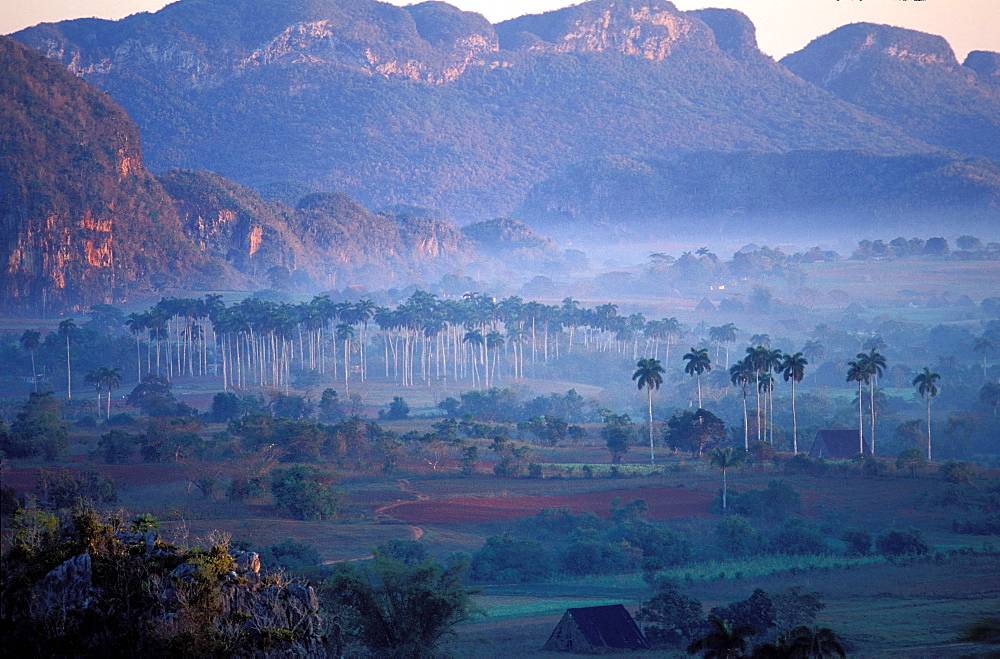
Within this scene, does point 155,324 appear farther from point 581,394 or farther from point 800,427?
point 800,427

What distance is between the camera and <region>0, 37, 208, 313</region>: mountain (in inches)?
6624

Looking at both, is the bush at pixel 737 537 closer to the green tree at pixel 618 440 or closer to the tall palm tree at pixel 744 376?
the green tree at pixel 618 440

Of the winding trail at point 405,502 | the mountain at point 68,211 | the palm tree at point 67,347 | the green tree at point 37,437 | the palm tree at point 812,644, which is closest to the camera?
the palm tree at point 812,644

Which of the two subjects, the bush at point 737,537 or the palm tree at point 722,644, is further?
the bush at point 737,537

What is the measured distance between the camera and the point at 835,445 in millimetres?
79000

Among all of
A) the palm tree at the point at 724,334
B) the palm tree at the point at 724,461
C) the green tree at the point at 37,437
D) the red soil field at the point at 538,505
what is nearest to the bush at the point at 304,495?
the red soil field at the point at 538,505

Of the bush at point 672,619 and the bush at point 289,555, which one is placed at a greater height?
the bush at point 289,555

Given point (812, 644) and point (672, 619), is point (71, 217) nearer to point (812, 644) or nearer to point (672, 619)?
point (672, 619)

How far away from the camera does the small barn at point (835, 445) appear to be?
78188 millimetres

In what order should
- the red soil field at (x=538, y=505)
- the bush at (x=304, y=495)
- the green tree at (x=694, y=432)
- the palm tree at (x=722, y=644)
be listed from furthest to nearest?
1. the green tree at (x=694, y=432)
2. the red soil field at (x=538, y=505)
3. the bush at (x=304, y=495)
4. the palm tree at (x=722, y=644)

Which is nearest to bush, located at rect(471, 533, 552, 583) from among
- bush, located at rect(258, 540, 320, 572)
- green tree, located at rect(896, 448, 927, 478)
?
bush, located at rect(258, 540, 320, 572)

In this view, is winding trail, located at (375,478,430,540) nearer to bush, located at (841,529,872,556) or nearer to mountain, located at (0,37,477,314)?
bush, located at (841,529,872,556)

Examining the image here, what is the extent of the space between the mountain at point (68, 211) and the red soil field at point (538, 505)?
125m

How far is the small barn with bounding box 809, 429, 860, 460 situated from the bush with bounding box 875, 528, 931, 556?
80.1 ft
